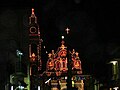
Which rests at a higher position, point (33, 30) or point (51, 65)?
point (33, 30)

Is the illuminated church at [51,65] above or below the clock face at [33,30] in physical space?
below

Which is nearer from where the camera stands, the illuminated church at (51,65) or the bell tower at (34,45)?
the illuminated church at (51,65)

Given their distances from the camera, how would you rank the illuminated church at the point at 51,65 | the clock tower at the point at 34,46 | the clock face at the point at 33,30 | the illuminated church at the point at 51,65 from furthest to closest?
1. the clock face at the point at 33,30
2. the clock tower at the point at 34,46
3. the illuminated church at the point at 51,65
4. the illuminated church at the point at 51,65

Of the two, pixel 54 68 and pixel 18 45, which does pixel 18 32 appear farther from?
pixel 54 68

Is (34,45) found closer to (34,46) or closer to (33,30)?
(34,46)

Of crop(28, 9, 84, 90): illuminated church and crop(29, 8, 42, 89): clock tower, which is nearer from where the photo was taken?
crop(28, 9, 84, 90): illuminated church

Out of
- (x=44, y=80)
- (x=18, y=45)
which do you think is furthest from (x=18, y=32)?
(x=44, y=80)

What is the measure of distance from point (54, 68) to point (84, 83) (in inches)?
186

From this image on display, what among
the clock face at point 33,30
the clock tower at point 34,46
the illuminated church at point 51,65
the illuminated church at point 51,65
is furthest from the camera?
the clock face at point 33,30

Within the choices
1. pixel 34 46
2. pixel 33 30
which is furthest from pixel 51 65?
pixel 33 30

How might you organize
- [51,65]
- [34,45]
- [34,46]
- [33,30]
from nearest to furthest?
[34,46]
[34,45]
[51,65]
[33,30]

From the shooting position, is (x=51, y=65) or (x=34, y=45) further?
(x=51, y=65)

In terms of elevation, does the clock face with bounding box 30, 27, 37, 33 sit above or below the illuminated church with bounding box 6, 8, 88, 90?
above

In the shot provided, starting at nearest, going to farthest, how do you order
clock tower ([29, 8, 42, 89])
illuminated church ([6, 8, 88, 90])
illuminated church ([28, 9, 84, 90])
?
illuminated church ([6, 8, 88, 90])
illuminated church ([28, 9, 84, 90])
clock tower ([29, 8, 42, 89])
